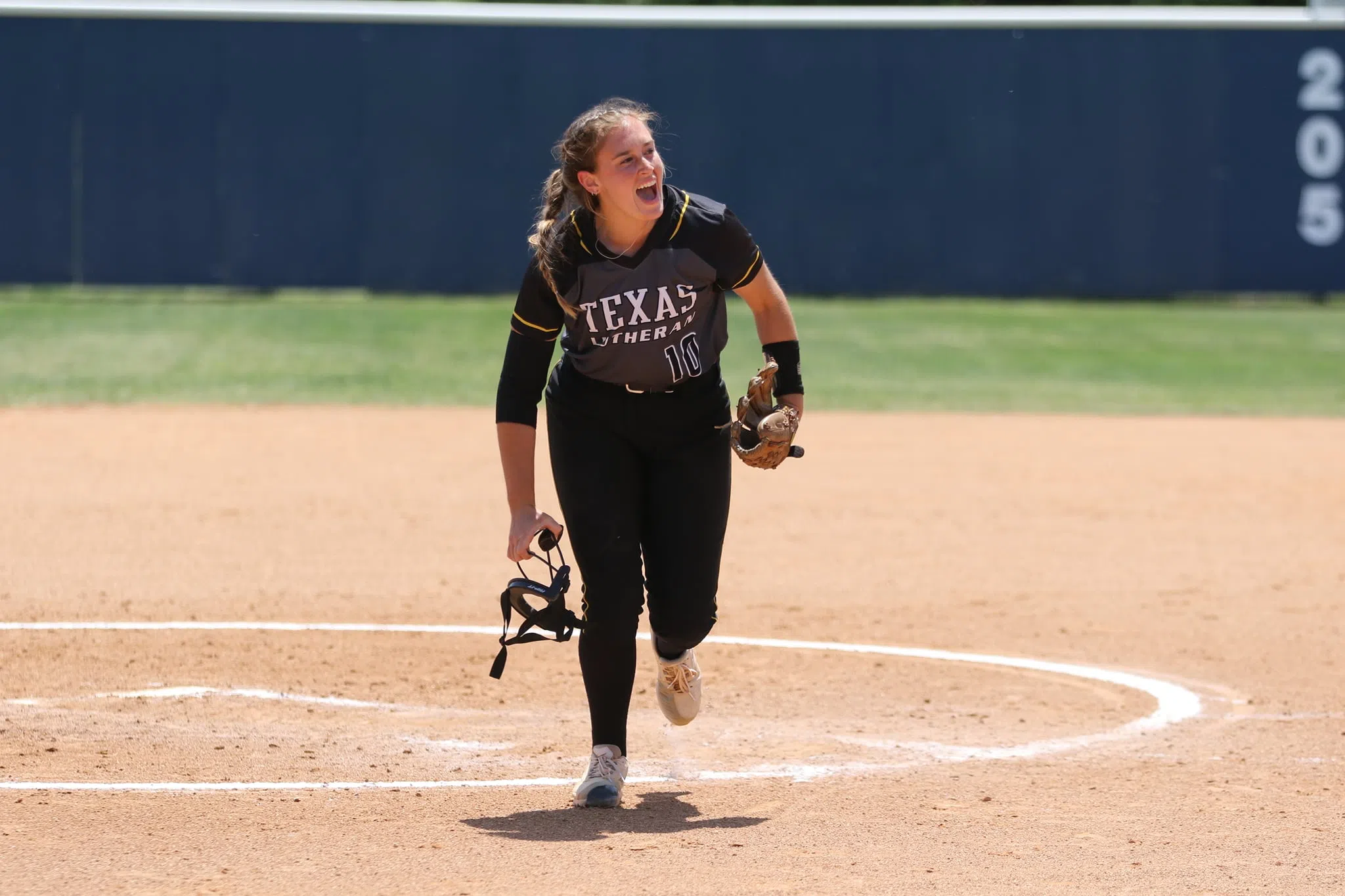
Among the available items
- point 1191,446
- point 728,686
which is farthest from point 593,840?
point 1191,446

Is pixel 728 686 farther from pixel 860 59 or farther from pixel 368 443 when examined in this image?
pixel 860 59

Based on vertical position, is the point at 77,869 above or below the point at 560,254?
below

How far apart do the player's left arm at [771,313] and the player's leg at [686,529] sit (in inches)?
9.5

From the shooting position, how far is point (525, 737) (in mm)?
5930

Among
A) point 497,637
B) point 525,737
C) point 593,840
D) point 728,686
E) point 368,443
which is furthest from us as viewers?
point 368,443

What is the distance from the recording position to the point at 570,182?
502 cm

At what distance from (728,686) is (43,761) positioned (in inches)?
98.4

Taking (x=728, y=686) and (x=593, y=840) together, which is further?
(x=728, y=686)

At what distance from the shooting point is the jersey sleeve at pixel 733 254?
502 centimetres

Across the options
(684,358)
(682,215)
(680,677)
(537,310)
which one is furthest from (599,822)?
(682,215)

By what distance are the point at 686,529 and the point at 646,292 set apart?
0.70 metres

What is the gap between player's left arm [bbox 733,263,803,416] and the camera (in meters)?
5.20

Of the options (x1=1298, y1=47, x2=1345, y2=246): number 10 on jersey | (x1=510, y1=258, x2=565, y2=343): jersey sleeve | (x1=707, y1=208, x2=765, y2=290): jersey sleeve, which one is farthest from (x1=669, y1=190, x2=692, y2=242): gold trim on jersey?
(x1=1298, y1=47, x2=1345, y2=246): number 10 on jersey

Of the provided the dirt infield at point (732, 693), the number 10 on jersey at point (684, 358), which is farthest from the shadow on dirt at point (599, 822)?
the number 10 on jersey at point (684, 358)
